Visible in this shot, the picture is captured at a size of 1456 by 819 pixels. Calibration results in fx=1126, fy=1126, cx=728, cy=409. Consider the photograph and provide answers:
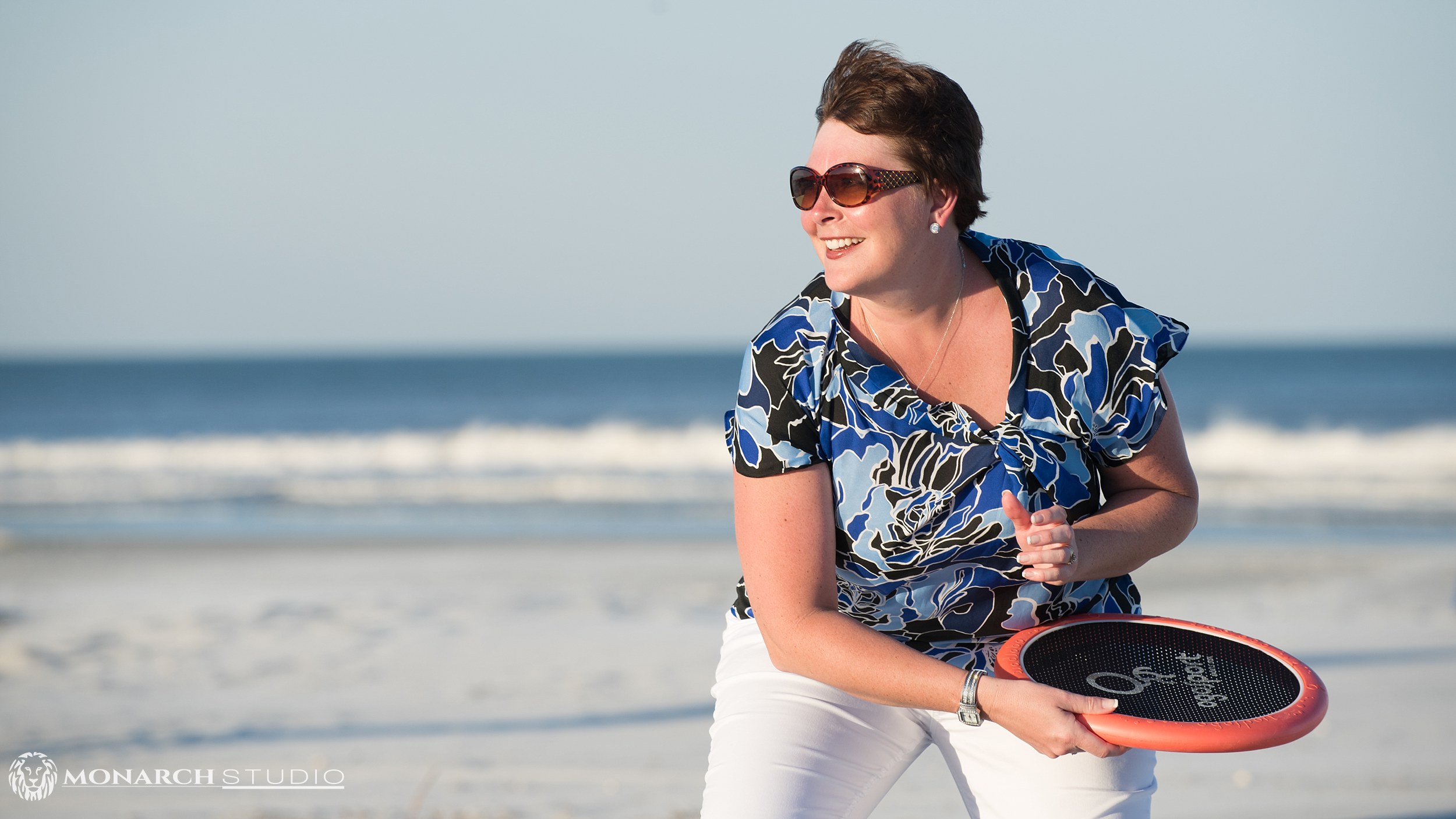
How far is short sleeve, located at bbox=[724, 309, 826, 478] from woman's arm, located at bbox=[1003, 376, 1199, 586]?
449mm

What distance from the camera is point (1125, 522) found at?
8.21 feet

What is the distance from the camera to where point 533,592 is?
26.9 feet

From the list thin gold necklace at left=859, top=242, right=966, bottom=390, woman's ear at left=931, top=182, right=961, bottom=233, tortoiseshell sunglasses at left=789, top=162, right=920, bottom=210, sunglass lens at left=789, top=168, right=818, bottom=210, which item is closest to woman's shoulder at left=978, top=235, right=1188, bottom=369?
thin gold necklace at left=859, top=242, right=966, bottom=390

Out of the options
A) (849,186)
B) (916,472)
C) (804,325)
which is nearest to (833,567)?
(916,472)

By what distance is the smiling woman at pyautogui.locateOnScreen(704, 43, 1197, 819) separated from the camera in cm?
238

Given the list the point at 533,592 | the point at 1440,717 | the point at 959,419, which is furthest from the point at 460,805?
the point at 1440,717

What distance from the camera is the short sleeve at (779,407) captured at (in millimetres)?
2412

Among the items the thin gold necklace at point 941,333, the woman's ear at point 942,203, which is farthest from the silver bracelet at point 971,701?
the woman's ear at point 942,203

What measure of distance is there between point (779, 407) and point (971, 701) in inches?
28.3

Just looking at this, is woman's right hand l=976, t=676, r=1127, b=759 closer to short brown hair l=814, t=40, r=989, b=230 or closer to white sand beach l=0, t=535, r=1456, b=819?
short brown hair l=814, t=40, r=989, b=230

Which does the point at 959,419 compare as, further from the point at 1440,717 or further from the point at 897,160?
the point at 1440,717

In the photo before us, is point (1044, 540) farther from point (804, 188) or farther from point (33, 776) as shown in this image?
point (33, 776)

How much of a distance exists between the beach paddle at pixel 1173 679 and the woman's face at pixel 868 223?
0.86m

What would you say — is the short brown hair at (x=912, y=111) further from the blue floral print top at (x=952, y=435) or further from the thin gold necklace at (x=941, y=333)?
the blue floral print top at (x=952, y=435)
